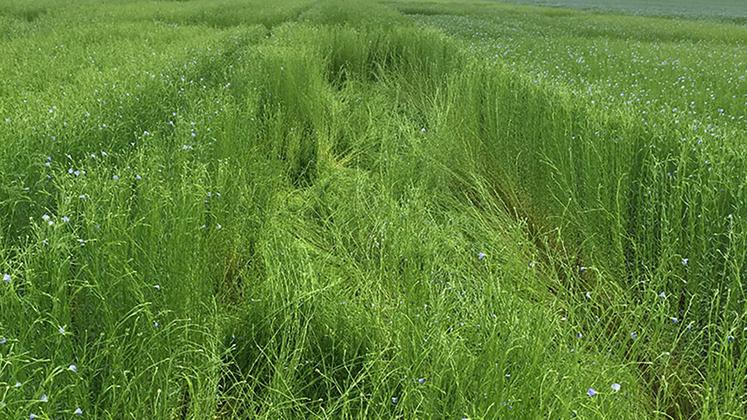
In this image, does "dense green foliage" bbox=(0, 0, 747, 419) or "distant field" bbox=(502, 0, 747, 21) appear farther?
"distant field" bbox=(502, 0, 747, 21)

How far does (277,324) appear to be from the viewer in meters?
2.07

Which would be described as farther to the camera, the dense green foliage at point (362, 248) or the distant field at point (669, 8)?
the distant field at point (669, 8)

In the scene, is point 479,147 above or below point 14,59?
below

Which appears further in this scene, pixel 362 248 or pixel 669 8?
pixel 669 8

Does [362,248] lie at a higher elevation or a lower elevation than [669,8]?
lower

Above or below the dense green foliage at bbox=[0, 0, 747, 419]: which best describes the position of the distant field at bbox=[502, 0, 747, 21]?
above

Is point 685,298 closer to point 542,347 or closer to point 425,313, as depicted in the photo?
point 542,347

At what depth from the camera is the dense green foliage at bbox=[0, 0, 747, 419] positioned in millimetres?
1506

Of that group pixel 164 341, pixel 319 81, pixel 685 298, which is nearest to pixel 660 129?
pixel 685 298

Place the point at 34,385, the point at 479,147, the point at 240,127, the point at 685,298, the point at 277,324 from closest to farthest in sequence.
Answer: the point at 34,385 → the point at 277,324 → the point at 685,298 → the point at 240,127 → the point at 479,147

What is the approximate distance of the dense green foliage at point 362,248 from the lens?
59.3 inches

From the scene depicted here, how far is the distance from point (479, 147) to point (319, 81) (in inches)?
94.0

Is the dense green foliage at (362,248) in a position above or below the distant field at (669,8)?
below

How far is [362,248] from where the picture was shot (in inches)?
105
